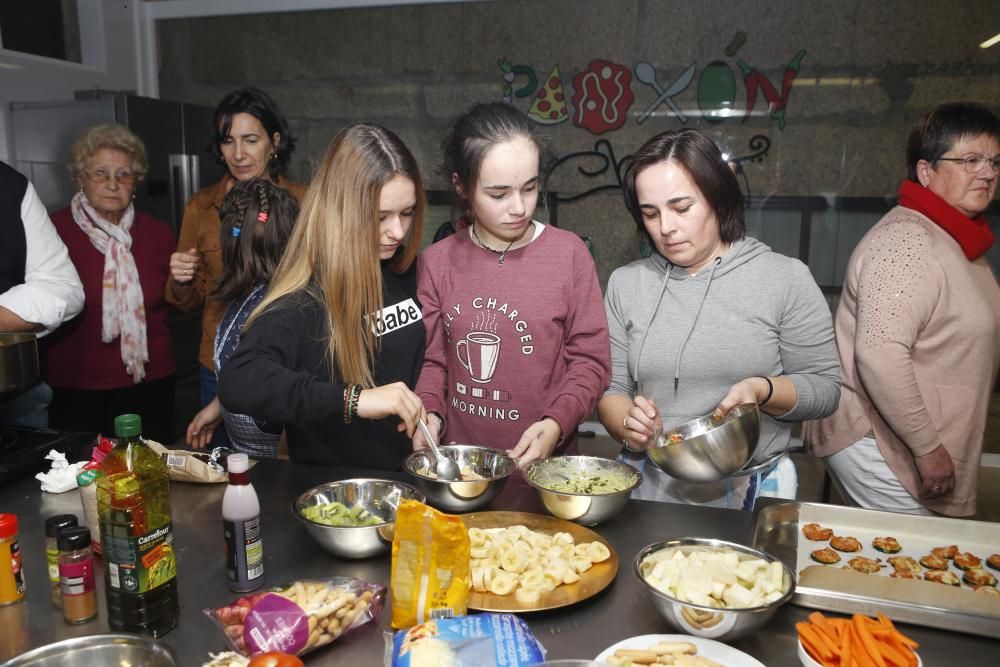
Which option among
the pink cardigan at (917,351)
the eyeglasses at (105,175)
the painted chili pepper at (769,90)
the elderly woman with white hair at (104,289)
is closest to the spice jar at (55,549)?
the pink cardigan at (917,351)

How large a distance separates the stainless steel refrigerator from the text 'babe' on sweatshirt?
7.92 feet

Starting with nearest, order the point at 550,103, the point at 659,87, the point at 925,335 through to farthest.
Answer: the point at 925,335, the point at 659,87, the point at 550,103

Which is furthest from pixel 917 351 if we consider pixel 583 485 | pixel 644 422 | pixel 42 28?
pixel 42 28

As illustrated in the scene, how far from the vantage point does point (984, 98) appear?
352 cm

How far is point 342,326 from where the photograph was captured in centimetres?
170

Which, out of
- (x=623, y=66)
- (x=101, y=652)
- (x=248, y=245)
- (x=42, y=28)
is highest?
(x=42, y=28)

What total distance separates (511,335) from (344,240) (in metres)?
0.48

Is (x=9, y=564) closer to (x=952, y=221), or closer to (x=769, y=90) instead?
(x=952, y=221)

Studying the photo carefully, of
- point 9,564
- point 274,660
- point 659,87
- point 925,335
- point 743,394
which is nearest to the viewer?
point 274,660

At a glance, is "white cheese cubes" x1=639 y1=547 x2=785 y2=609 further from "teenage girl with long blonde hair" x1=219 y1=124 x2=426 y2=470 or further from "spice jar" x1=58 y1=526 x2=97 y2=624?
"spice jar" x1=58 y1=526 x2=97 y2=624

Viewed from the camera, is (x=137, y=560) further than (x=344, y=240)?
No

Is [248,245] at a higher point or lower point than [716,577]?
higher

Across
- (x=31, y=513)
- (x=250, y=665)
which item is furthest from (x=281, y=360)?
(x=250, y=665)

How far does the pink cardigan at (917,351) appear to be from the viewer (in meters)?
1.98
